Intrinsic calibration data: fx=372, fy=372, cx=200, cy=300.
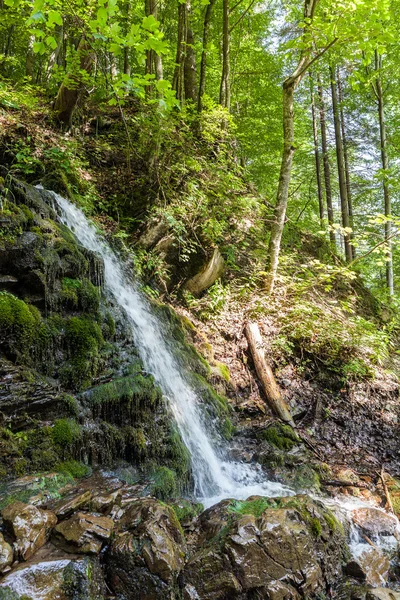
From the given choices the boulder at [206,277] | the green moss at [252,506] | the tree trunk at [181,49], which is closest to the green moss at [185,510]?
the green moss at [252,506]

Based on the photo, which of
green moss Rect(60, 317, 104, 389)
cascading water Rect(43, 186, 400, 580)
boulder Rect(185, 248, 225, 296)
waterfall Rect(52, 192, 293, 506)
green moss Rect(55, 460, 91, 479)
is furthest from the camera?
boulder Rect(185, 248, 225, 296)

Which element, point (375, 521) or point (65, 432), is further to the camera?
point (375, 521)

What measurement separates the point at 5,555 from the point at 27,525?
24 cm

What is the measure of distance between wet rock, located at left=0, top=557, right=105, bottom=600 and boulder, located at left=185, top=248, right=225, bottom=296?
19.5 ft

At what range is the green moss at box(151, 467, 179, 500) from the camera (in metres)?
3.78

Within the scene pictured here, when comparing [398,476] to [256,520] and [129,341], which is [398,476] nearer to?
[256,520]

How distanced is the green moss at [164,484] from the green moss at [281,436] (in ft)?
6.66

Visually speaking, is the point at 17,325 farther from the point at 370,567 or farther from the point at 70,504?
the point at 370,567

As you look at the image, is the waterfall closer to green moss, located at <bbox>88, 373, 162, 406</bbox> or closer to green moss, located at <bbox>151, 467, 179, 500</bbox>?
green moss, located at <bbox>88, 373, 162, 406</bbox>

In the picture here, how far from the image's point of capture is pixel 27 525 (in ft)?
8.40

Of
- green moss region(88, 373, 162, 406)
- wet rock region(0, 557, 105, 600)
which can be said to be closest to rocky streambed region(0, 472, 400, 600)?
wet rock region(0, 557, 105, 600)

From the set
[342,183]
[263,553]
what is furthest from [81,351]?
[342,183]

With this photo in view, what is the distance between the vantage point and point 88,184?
8.48 m

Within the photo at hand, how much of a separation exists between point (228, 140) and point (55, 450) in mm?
9485
